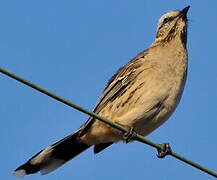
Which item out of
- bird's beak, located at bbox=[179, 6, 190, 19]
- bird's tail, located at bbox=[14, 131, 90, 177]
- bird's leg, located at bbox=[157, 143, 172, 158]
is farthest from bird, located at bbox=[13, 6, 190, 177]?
bird's beak, located at bbox=[179, 6, 190, 19]

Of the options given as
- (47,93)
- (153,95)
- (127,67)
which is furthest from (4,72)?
(127,67)

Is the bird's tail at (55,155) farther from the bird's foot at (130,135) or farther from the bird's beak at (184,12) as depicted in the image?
the bird's beak at (184,12)

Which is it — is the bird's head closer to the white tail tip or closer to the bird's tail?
the bird's tail

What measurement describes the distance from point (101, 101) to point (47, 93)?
4.56m

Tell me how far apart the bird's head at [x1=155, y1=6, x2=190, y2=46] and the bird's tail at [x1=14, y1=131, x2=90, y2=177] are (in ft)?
10.4

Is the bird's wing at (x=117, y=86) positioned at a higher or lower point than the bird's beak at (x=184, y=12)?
lower

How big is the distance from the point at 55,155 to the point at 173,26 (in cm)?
415

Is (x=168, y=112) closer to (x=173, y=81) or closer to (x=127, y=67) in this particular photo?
(x=173, y=81)

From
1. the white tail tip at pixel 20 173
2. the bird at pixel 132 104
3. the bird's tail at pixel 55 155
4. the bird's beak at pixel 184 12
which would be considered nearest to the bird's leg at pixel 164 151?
the bird at pixel 132 104

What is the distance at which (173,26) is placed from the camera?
37.1 ft

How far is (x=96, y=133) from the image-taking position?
9469 millimetres

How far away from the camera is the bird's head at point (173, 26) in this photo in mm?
11062

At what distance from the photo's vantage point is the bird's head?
1106cm

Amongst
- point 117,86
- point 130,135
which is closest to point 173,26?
point 117,86
